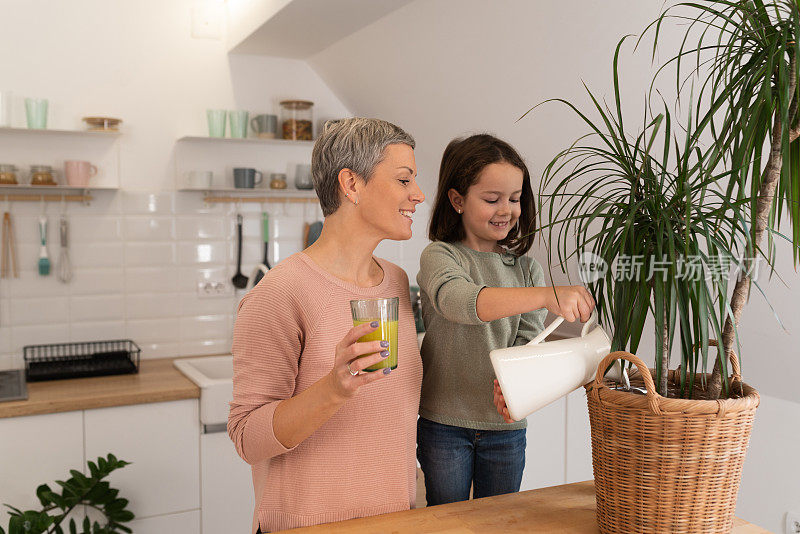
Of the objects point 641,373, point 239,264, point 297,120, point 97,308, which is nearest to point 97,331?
point 97,308

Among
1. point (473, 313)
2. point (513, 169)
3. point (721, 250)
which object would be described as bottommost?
point (473, 313)

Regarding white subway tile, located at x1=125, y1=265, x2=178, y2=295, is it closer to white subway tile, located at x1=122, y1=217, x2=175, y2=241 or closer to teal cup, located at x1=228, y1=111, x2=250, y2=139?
white subway tile, located at x1=122, y1=217, x2=175, y2=241

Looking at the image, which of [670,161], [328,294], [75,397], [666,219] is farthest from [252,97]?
[666,219]

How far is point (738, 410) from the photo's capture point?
3.51ft

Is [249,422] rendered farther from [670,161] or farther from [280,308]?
[670,161]

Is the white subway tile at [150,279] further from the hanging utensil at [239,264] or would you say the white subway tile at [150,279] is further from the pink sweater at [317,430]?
the pink sweater at [317,430]

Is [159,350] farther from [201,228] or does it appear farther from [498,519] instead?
[498,519]

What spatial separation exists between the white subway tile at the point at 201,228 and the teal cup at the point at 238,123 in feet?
1.37

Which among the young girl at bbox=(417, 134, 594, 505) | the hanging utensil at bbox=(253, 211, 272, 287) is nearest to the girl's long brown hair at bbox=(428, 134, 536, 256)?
the young girl at bbox=(417, 134, 594, 505)

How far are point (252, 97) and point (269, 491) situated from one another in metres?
2.45

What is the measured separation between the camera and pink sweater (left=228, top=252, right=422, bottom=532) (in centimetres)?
131

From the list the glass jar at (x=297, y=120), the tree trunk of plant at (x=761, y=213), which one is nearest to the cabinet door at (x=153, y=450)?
the glass jar at (x=297, y=120)

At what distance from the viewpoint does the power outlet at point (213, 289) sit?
3.41m

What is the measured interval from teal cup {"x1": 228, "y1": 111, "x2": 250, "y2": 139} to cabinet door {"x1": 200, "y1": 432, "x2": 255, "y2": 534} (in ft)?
4.46
